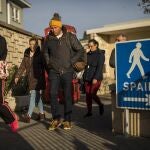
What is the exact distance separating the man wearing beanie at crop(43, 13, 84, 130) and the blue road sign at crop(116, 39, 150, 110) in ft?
3.81

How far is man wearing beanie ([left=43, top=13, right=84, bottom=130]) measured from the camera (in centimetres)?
784

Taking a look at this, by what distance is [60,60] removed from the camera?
7824mm

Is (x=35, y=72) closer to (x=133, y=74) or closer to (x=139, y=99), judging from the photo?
(x=133, y=74)

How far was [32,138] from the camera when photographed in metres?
6.90

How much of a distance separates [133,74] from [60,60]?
5.23 ft

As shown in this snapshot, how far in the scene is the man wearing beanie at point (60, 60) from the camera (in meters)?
7.84

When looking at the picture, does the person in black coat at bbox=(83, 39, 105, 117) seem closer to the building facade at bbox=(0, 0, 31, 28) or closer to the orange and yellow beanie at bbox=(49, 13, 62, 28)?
the orange and yellow beanie at bbox=(49, 13, 62, 28)

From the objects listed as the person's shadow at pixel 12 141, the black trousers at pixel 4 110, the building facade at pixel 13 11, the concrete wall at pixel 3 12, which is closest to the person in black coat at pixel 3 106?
the black trousers at pixel 4 110

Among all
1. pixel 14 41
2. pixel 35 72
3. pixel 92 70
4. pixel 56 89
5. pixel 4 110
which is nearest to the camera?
pixel 4 110

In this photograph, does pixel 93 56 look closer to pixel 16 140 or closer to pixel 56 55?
pixel 56 55

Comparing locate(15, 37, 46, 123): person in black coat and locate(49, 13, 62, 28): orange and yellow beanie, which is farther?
locate(15, 37, 46, 123): person in black coat

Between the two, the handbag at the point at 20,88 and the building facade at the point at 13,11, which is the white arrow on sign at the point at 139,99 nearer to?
the handbag at the point at 20,88

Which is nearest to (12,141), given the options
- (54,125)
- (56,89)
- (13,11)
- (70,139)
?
(70,139)

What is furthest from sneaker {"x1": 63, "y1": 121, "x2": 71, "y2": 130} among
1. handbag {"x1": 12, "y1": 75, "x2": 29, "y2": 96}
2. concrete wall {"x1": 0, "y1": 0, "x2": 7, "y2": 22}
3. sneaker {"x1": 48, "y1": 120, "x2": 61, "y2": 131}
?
concrete wall {"x1": 0, "y1": 0, "x2": 7, "y2": 22}
